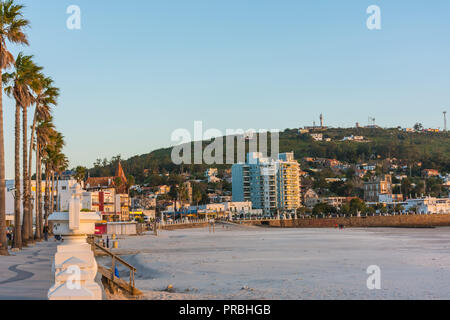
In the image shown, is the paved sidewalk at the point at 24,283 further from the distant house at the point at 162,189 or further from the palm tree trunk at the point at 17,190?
the distant house at the point at 162,189

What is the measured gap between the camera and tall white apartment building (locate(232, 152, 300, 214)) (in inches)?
6255

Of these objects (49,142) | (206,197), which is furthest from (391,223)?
(49,142)

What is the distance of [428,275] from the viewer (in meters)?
17.7

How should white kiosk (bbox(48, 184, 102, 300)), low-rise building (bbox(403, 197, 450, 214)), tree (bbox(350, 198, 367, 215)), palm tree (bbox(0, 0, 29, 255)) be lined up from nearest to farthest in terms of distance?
white kiosk (bbox(48, 184, 102, 300)) → palm tree (bbox(0, 0, 29, 255)) → tree (bbox(350, 198, 367, 215)) → low-rise building (bbox(403, 197, 450, 214))

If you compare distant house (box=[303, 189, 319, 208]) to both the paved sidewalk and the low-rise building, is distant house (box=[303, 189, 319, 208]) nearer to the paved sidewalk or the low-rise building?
the low-rise building

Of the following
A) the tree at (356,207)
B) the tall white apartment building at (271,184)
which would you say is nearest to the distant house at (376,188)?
the tall white apartment building at (271,184)
